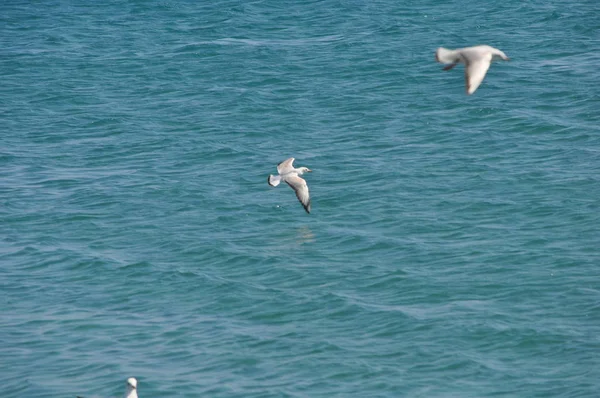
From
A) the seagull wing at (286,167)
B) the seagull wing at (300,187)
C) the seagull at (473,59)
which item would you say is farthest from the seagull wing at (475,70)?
the seagull wing at (286,167)

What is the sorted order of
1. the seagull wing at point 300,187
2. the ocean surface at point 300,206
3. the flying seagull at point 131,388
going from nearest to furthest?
the flying seagull at point 131,388
the ocean surface at point 300,206
the seagull wing at point 300,187

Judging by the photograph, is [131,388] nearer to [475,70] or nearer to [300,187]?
[475,70]

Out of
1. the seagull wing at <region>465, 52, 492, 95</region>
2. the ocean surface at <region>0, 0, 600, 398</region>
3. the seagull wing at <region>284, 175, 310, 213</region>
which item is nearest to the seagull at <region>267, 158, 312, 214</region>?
the seagull wing at <region>284, 175, 310, 213</region>

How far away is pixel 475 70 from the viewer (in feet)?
59.3

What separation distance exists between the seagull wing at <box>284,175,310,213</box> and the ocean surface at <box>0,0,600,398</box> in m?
0.83

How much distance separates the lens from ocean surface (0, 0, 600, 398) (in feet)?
70.5

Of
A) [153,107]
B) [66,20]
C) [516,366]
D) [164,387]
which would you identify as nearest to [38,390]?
[164,387]

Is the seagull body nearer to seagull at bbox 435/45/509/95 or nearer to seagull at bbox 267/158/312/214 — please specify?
seagull at bbox 435/45/509/95

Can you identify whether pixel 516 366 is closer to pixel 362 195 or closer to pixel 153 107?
pixel 362 195

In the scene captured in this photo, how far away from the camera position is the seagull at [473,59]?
58.7 feet

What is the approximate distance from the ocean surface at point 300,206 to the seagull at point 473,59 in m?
5.66

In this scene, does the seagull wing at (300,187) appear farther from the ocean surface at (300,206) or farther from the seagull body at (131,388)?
the seagull body at (131,388)

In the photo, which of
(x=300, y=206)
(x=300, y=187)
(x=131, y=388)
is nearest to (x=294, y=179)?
(x=300, y=187)

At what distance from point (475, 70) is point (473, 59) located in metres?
0.47
